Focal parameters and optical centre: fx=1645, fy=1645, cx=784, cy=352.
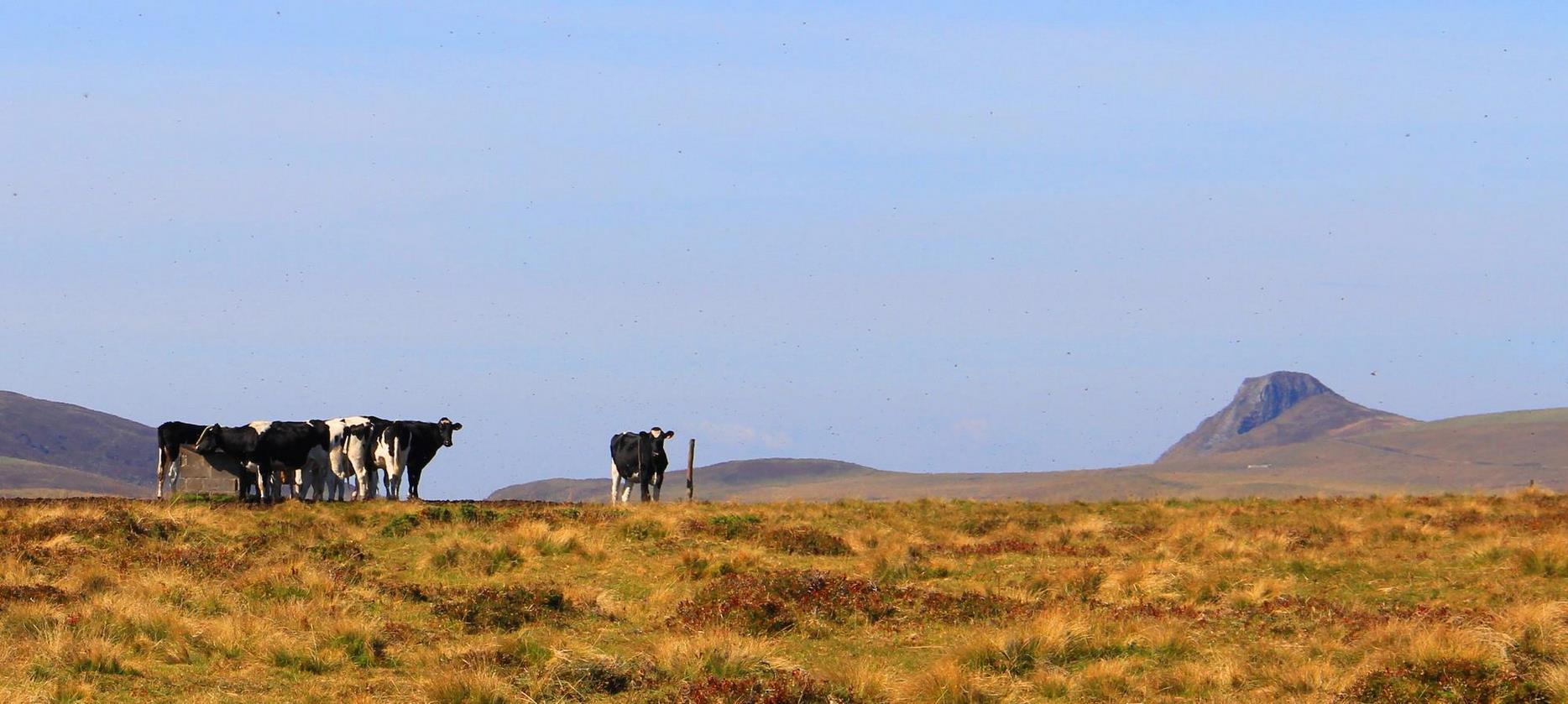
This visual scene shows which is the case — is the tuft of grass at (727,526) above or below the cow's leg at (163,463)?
below

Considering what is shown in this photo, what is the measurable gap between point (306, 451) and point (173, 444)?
3276 millimetres

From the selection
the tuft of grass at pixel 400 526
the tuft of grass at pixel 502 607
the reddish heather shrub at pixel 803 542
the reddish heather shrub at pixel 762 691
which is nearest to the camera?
the reddish heather shrub at pixel 762 691

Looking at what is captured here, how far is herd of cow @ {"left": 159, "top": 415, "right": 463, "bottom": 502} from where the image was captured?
36125 mm

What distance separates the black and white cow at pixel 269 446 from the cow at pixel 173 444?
0.64m

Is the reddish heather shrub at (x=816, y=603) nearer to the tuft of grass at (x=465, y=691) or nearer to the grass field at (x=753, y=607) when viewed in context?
the grass field at (x=753, y=607)

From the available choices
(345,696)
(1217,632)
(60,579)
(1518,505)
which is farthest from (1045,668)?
(1518,505)

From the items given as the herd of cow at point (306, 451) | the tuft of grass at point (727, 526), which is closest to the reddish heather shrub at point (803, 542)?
the tuft of grass at point (727, 526)

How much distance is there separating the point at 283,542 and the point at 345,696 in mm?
10835

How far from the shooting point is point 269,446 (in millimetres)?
36156

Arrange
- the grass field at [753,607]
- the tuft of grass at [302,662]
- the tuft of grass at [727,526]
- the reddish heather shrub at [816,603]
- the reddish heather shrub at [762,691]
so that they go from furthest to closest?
the tuft of grass at [727,526]
the reddish heather shrub at [816,603]
the tuft of grass at [302,662]
the grass field at [753,607]
the reddish heather shrub at [762,691]

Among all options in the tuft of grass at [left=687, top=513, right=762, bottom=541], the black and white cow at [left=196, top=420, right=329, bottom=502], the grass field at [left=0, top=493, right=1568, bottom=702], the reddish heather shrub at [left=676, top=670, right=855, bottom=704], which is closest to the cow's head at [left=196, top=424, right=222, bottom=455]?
the black and white cow at [left=196, top=420, right=329, bottom=502]

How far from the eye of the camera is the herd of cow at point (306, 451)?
119ft

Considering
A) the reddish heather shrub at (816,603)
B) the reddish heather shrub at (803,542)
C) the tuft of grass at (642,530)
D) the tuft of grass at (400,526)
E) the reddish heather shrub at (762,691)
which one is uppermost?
the tuft of grass at (400,526)

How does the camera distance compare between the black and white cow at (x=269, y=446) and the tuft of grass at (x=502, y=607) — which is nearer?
the tuft of grass at (x=502, y=607)
